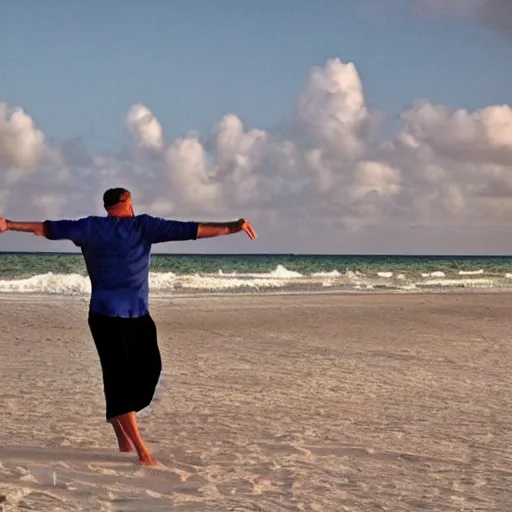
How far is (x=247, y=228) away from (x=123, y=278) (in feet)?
3.25

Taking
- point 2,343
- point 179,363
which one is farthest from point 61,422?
point 2,343

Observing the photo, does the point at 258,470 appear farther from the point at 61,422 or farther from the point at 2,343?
the point at 2,343

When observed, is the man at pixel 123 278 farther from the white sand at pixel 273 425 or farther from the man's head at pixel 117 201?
the white sand at pixel 273 425

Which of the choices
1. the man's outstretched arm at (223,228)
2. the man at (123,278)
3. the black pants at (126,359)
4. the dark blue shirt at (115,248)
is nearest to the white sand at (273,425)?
the black pants at (126,359)

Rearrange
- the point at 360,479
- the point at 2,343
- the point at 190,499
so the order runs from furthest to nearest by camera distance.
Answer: the point at 2,343 → the point at 360,479 → the point at 190,499

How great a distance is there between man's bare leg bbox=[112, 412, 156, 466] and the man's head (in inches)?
59.0

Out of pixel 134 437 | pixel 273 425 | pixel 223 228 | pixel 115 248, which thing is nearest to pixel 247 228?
pixel 223 228

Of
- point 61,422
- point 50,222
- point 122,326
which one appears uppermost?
point 50,222

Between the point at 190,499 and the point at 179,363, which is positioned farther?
the point at 179,363

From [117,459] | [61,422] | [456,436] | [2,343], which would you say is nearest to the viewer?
[117,459]

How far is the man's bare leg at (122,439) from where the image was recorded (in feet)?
22.1

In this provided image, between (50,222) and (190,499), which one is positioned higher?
(50,222)

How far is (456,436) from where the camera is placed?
25.5ft

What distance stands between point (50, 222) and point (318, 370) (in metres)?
6.58
